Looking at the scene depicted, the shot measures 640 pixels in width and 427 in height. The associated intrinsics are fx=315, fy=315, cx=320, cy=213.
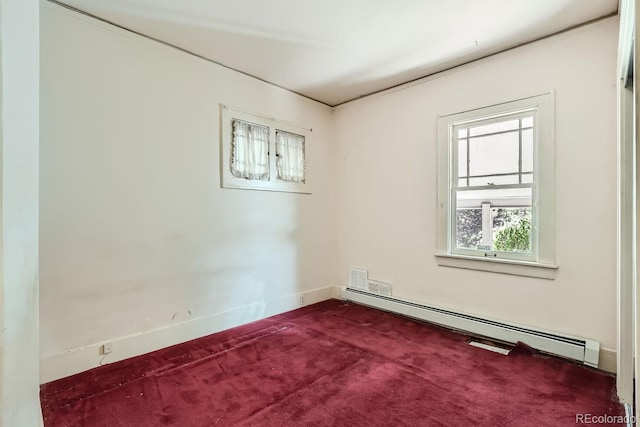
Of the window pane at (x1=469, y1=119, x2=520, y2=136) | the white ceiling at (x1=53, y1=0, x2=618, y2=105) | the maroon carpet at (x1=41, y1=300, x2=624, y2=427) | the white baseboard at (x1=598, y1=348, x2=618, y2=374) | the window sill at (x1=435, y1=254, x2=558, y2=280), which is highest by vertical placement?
the white ceiling at (x1=53, y1=0, x2=618, y2=105)

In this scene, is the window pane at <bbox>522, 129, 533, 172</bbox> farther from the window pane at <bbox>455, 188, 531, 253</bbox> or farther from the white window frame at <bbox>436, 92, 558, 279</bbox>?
the window pane at <bbox>455, 188, 531, 253</bbox>

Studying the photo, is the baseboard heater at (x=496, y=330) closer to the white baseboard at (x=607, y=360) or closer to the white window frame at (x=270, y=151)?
the white baseboard at (x=607, y=360)

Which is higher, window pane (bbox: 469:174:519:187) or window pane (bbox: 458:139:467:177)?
window pane (bbox: 458:139:467:177)

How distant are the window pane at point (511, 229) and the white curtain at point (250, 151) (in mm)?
2399

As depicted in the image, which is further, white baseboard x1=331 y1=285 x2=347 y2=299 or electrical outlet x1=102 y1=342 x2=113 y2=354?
white baseboard x1=331 y1=285 x2=347 y2=299

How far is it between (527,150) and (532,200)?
454mm

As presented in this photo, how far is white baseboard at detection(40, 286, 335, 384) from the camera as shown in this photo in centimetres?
222

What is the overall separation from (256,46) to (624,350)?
3.44m

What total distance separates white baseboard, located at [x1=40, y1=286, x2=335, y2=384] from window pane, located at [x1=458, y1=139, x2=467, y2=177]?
232cm

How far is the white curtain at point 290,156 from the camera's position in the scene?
368 centimetres

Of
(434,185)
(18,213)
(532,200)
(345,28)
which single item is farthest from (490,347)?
(18,213)

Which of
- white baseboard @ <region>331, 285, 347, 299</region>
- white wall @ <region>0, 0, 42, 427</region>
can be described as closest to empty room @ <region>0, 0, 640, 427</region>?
white wall @ <region>0, 0, 42, 427</region>

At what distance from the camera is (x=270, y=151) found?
357 cm

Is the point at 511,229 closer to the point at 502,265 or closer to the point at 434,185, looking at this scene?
the point at 502,265
